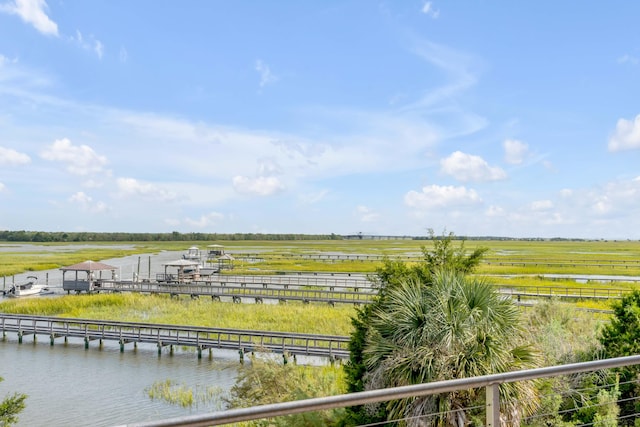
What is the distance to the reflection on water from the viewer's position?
17953 mm

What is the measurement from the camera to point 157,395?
19812mm

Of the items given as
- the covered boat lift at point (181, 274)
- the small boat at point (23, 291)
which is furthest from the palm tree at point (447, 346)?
the small boat at point (23, 291)

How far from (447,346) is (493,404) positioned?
238 inches

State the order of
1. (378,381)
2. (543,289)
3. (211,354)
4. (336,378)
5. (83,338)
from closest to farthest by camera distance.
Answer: (378,381) < (336,378) < (211,354) < (83,338) < (543,289)

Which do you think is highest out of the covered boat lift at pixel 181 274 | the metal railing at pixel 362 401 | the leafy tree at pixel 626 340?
the metal railing at pixel 362 401

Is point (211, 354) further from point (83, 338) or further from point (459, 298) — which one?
point (459, 298)

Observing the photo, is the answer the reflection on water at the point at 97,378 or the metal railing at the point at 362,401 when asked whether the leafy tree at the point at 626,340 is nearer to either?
the metal railing at the point at 362,401

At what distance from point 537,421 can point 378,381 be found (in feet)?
9.52

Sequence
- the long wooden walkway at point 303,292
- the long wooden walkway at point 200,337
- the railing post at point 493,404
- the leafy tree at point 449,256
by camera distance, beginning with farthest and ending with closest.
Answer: the long wooden walkway at point 303,292
the long wooden walkway at point 200,337
the leafy tree at point 449,256
the railing post at point 493,404

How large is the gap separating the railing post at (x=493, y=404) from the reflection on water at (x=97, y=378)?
624 inches

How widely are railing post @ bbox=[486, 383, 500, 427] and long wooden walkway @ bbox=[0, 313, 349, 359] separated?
2028 cm

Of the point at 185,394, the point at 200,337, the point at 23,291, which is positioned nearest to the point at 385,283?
the point at 185,394

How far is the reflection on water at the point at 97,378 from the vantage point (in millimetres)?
17953

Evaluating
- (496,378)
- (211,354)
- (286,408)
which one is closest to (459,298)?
(496,378)
